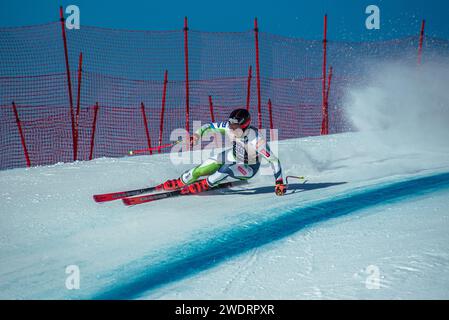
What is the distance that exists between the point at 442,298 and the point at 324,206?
103 inches

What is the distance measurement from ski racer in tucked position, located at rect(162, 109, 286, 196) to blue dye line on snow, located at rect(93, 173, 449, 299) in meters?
0.91

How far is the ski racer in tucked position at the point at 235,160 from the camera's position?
623cm

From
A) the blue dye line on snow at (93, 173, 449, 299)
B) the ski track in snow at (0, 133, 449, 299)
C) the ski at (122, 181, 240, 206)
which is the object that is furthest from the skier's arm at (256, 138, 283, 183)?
the ski at (122, 181, 240, 206)

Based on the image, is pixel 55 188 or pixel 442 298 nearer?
pixel 442 298

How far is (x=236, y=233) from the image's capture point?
4.96 m

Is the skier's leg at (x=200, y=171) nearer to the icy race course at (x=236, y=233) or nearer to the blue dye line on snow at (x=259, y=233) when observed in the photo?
the icy race course at (x=236, y=233)

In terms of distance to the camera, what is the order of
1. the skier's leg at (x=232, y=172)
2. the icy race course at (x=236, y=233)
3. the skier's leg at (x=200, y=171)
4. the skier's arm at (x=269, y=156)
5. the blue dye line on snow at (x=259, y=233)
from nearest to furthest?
the icy race course at (x=236, y=233) < the blue dye line on snow at (x=259, y=233) < the skier's arm at (x=269, y=156) < the skier's leg at (x=232, y=172) < the skier's leg at (x=200, y=171)

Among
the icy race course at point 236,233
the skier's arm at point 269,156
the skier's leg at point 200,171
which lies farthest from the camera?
the skier's leg at point 200,171

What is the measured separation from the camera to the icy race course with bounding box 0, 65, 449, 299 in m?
3.74

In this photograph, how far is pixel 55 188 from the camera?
6.86m

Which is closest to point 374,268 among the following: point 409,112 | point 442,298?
point 442,298

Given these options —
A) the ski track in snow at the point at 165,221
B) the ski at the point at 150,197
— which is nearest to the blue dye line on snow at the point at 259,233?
the ski track in snow at the point at 165,221

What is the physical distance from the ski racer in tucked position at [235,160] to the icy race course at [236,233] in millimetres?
277

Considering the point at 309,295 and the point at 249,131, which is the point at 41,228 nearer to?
Result: the point at 249,131
